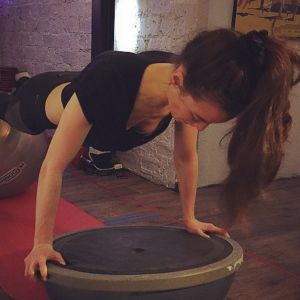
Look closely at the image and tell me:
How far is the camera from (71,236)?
1260 mm

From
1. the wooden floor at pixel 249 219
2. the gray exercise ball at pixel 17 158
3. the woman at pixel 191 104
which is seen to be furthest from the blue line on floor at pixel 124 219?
the woman at pixel 191 104

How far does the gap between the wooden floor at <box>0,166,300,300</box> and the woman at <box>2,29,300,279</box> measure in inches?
22.3

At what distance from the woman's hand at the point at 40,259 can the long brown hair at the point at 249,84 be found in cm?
46

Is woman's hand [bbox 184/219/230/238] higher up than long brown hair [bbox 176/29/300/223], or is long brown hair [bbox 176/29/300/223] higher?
long brown hair [bbox 176/29/300/223]

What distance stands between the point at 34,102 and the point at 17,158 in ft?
2.05

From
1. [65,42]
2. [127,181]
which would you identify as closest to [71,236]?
[127,181]

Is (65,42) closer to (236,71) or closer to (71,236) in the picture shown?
(71,236)

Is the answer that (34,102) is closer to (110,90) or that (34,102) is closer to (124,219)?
(110,90)

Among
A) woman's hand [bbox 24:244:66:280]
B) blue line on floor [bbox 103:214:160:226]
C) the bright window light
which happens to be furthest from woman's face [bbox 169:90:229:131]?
the bright window light

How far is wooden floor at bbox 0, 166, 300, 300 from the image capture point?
1534 mm

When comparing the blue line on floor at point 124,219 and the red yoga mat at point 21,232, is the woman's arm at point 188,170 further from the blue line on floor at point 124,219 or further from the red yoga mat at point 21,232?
the blue line on floor at point 124,219

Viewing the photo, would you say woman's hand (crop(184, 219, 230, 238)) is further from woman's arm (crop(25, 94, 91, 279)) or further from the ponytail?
woman's arm (crop(25, 94, 91, 279))

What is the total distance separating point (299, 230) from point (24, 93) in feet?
4.57

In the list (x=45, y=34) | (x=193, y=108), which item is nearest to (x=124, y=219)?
(x=193, y=108)
